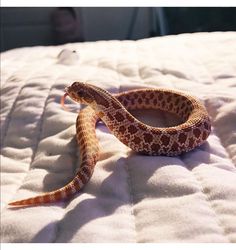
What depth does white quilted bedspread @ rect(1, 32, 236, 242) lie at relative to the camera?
0.84 meters

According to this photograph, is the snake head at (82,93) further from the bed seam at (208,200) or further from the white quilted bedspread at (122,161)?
the bed seam at (208,200)

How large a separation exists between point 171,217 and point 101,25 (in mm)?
4021

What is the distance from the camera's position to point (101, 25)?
465cm

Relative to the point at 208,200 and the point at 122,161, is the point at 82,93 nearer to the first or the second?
the point at 122,161

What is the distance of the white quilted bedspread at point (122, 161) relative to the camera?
84 centimetres

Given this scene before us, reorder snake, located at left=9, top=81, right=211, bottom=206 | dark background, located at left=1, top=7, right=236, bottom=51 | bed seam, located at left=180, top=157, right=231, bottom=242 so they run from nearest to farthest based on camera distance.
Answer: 1. bed seam, located at left=180, top=157, right=231, bottom=242
2. snake, located at left=9, top=81, right=211, bottom=206
3. dark background, located at left=1, top=7, right=236, bottom=51

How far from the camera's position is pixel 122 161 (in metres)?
1.09

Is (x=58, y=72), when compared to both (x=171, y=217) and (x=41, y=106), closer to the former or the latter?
(x=41, y=106)

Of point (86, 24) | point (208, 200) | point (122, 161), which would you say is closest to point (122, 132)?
point (122, 161)


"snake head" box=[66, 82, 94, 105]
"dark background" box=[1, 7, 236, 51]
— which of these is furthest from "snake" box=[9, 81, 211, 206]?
"dark background" box=[1, 7, 236, 51]

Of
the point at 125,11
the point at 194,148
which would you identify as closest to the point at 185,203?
the point at 194,148

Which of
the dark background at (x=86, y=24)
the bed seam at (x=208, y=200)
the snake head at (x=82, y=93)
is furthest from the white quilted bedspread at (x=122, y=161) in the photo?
the dark background at (x=86, y=24)

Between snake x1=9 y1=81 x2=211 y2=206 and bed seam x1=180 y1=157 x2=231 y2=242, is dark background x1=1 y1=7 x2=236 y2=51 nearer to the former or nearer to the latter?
snake x1=9 y1=81 x2=211 y2=206

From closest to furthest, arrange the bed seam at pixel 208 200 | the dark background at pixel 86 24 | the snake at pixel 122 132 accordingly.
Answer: the bed seam at pixel 208 200 < the snake at pixel 122 132 < the dark background at pixel 86 24
